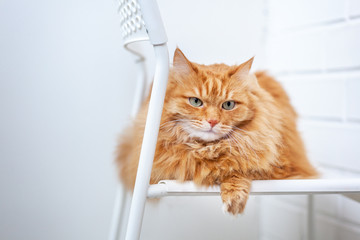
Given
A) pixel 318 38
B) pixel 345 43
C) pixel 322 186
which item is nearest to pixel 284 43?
pixel 318 38

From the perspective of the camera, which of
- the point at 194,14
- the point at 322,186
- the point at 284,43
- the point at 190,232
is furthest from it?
the point at 284,43

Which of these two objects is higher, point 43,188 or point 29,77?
point 29,77

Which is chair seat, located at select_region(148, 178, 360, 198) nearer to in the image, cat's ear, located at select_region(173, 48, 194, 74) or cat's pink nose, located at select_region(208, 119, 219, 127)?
cat's pink nose, located at select_region(208, 119, 219, 127)

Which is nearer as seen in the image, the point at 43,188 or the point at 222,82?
the point at 222,82

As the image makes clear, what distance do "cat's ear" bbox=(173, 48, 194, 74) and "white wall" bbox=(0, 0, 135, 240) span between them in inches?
17.5

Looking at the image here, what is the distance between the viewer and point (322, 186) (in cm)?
74

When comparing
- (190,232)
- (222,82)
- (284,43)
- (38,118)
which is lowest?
(190,232)

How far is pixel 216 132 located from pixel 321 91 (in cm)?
76

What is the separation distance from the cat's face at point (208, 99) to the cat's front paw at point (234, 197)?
12 cm

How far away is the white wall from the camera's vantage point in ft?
3.31

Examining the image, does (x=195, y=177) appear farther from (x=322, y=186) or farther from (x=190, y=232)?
(x=190, y=232)

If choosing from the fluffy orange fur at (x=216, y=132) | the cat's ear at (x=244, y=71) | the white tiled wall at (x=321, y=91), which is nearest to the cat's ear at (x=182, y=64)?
the fluffy orange fur at (x=216, y=132)

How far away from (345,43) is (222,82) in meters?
0.68

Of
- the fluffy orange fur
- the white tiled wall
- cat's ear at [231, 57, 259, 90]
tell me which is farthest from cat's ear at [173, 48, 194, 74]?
the white tiled wall
